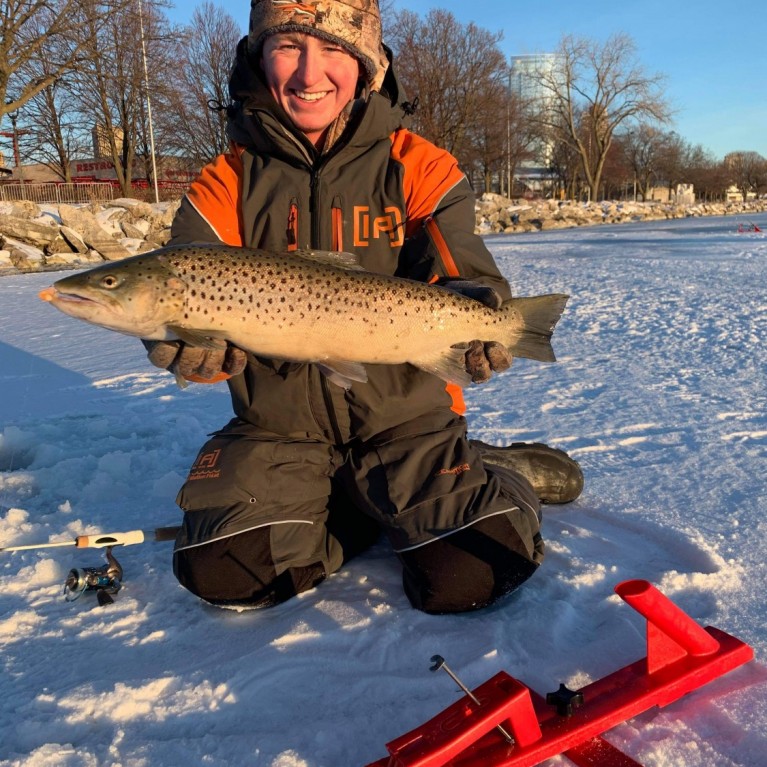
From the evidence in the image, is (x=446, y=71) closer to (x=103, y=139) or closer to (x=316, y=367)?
(x=103, y=139)

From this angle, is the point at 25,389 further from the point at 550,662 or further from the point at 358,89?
the point at 550,662

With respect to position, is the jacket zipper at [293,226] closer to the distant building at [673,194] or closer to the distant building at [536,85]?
the distant building at [536,85]

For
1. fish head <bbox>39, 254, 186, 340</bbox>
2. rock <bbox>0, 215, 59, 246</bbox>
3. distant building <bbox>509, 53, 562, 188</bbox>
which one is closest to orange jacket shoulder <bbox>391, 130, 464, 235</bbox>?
fish head <bbox>39, 254, 186, 340</bbox>

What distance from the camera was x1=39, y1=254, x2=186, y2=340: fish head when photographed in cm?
248

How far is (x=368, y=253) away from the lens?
3002 millimetres

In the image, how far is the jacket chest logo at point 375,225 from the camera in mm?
2969

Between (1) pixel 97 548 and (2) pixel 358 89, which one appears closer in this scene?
(1) pixel 97 548

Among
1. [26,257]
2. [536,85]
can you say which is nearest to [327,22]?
[26,257]

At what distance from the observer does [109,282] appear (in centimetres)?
253

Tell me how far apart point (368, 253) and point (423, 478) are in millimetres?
1043

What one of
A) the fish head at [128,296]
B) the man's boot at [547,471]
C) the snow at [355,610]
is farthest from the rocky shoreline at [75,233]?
the man's boot at [547,471]

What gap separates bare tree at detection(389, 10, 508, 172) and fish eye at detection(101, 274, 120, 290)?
39.8m

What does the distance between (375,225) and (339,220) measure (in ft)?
0.55

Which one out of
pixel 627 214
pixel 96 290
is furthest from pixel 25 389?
pixel 627 214
